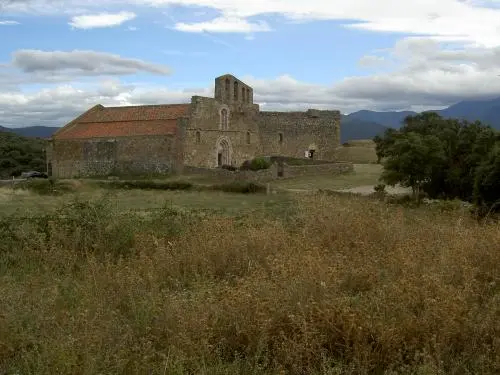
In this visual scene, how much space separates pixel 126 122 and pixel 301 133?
16.5 metres

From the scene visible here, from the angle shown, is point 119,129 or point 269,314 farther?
point 119,129

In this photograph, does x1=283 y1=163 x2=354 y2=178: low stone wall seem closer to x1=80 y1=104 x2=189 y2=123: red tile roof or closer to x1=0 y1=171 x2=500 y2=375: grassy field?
x1=80 y1=104 x2=189 y2=123: red tile roof

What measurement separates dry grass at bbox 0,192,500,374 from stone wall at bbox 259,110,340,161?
40.5m

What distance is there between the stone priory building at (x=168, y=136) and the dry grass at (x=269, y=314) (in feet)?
98.9

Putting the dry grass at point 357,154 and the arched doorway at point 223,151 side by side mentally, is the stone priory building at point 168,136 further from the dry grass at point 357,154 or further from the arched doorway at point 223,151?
the dry grass at point 357,154

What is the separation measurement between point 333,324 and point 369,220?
4.50m

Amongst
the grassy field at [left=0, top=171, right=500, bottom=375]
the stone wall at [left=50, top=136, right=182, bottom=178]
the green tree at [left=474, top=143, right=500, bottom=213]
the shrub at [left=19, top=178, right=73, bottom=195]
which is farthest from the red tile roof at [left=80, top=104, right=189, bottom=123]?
the grassy field at [left=0, top=171, right=500, bottom=375]

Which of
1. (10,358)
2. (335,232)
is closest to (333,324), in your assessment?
(10,358)

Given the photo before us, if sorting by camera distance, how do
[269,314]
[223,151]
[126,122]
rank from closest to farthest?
[269,314] < [126,122] < [223,151]

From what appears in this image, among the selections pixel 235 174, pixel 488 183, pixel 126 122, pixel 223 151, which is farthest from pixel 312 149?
pixel 488 183

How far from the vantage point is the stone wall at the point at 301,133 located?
48.2 meters

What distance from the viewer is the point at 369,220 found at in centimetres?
943

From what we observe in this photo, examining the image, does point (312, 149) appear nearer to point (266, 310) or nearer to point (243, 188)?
point (243, 188)

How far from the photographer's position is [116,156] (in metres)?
39.2
